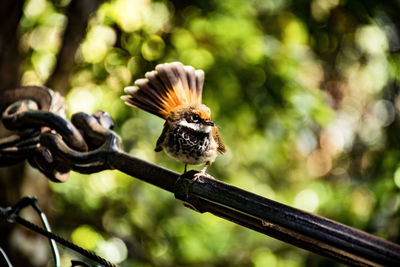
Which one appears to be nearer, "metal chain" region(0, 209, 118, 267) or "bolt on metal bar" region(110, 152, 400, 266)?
"bolt on metal bar" region(110, 152, 400, 266)

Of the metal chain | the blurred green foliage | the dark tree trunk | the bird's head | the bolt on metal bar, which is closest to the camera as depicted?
the bolt on metal bar

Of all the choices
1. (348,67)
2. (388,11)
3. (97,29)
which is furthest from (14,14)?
(348,67)

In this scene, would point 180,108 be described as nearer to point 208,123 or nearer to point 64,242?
point 208,123

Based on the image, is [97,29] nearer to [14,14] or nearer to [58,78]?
[58,78]

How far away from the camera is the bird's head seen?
178cm

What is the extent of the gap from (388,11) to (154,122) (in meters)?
1.92

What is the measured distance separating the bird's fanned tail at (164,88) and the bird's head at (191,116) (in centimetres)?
2

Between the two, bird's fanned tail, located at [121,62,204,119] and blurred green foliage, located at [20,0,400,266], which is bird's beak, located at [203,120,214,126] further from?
blurred green foliage, located at [20,0,400,266]

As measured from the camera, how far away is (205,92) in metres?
3.46

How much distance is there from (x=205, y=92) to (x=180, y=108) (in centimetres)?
171

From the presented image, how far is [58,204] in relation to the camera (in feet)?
13.1

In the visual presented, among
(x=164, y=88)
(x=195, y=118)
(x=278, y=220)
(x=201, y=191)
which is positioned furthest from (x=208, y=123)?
(x=278, y=220)

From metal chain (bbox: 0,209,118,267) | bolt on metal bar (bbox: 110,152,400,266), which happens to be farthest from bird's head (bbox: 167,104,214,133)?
metal chain (bbox: 0,209,118,267)

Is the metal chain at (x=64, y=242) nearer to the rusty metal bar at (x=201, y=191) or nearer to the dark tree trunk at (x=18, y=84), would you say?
the rusty metal bar at (x=201, y=191)
